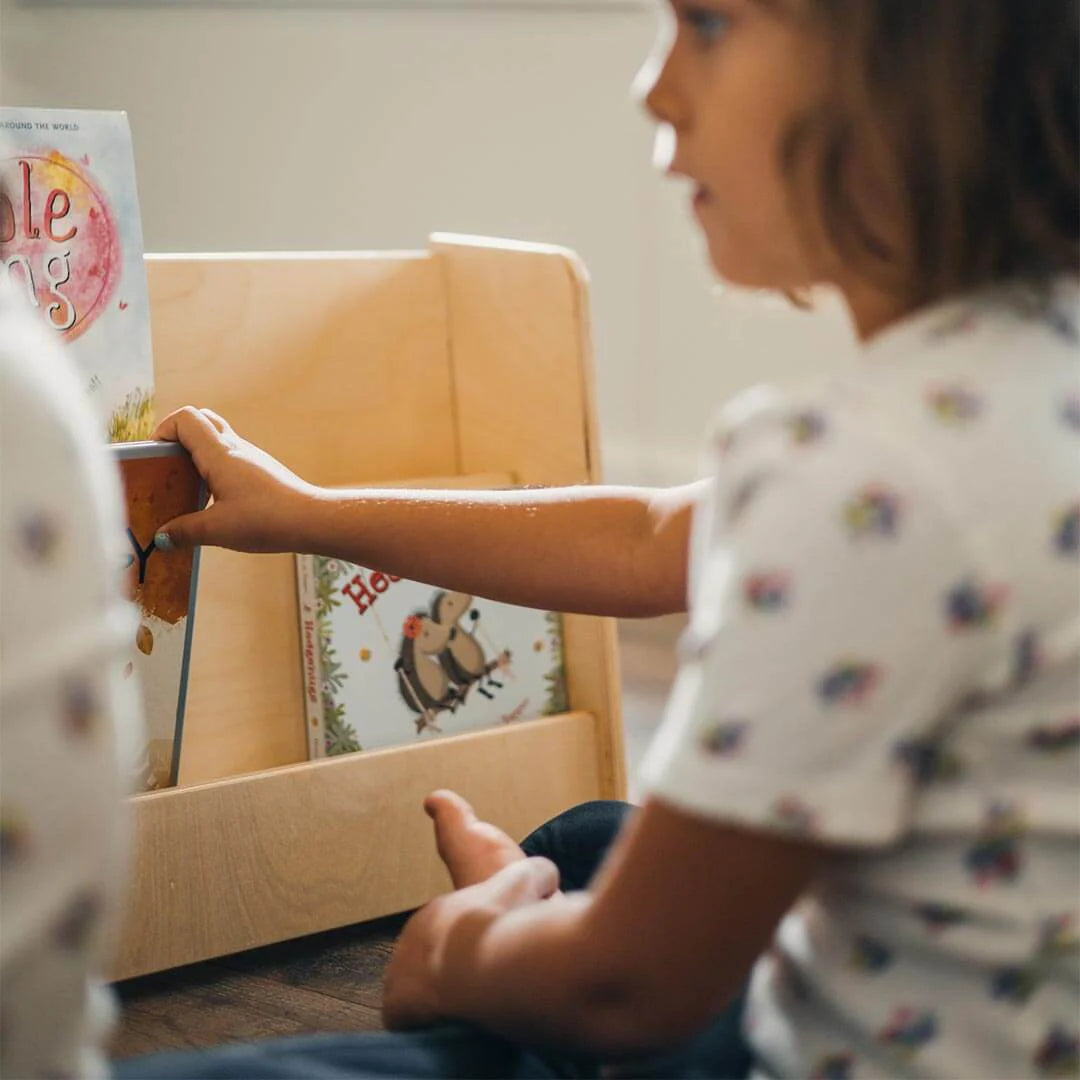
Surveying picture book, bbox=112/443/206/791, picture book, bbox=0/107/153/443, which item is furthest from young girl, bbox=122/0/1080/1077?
picture book, bbox=0/107/153/443

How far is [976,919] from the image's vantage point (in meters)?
0.54

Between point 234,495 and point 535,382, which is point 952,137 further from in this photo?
point 535,382

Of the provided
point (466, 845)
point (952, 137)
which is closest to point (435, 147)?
point (466, 845)

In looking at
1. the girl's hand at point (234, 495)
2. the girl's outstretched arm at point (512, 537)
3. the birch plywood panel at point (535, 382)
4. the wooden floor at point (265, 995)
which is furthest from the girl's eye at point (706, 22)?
the wooden floor at point (265, 995)

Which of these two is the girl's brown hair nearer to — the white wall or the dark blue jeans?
the dark blue jeans

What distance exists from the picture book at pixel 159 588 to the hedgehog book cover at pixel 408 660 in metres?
0.17

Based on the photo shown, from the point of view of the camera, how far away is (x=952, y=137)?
543 millimetres

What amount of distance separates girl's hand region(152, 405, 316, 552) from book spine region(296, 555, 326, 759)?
1.10 ft

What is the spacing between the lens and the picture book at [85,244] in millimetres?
1080

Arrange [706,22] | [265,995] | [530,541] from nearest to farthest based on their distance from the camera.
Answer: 1. [706,22]
2. [530,541]
3. [265,995]

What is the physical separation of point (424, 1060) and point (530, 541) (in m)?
0.38

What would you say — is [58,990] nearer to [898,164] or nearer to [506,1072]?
[506,1072]

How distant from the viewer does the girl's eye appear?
593mm

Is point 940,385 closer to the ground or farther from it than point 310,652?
farther from it
